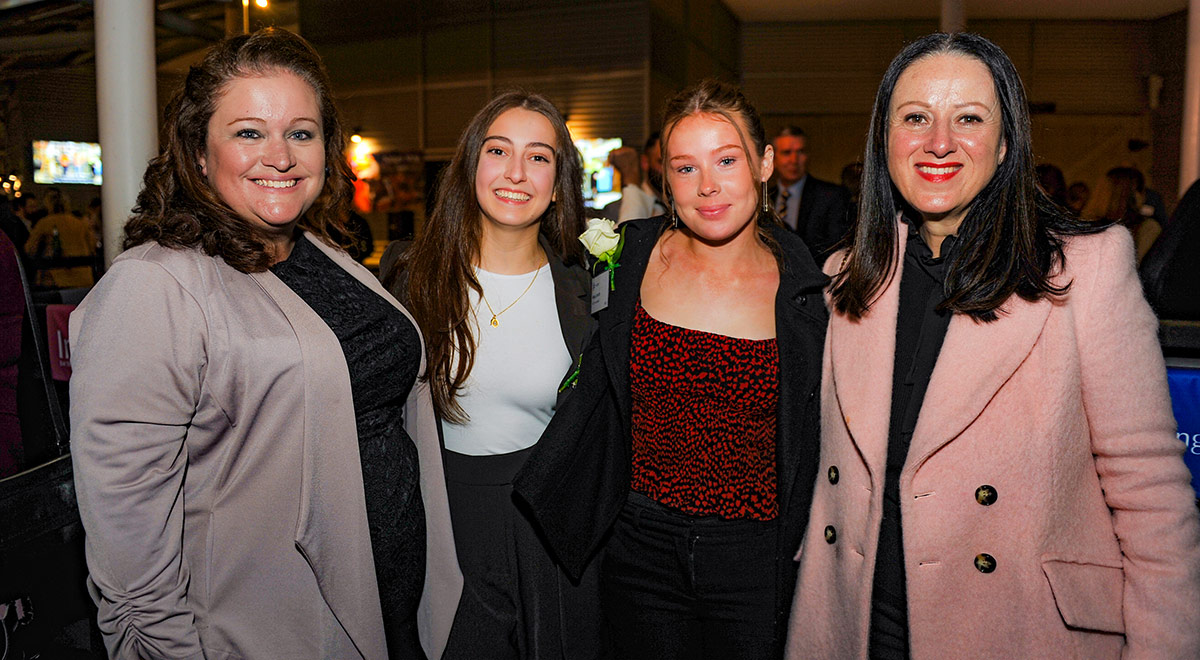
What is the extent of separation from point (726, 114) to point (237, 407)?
61.2 inches

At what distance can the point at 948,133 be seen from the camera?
1641 millimetres

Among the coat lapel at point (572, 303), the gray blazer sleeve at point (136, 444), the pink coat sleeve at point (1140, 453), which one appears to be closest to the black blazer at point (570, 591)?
the coat lapel at point (572, 303)

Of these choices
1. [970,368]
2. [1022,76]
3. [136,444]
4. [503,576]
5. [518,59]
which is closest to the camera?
[136,444]

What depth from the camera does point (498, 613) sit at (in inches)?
88.0

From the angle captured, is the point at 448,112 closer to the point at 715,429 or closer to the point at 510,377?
the point at 510,377

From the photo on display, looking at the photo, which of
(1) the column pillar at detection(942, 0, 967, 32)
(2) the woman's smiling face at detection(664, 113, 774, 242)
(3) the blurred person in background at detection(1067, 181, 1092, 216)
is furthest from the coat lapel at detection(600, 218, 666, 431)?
(3) the blurred person in background at detection(1067, 181, 1092, 216)

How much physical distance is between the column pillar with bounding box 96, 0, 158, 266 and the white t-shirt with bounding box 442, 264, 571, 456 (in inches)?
80.9

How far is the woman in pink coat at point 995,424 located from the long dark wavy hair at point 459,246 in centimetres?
110

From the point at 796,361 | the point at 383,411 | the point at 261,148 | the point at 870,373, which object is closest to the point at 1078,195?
the point at 796,361

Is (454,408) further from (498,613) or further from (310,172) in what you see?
(310,172)

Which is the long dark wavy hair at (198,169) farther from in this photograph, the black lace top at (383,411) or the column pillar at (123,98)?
the column pillar at (123,98)

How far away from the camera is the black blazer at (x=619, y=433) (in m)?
2.13

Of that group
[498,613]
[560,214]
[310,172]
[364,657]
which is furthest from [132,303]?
[560,214]

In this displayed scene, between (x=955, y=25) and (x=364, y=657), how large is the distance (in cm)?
858
